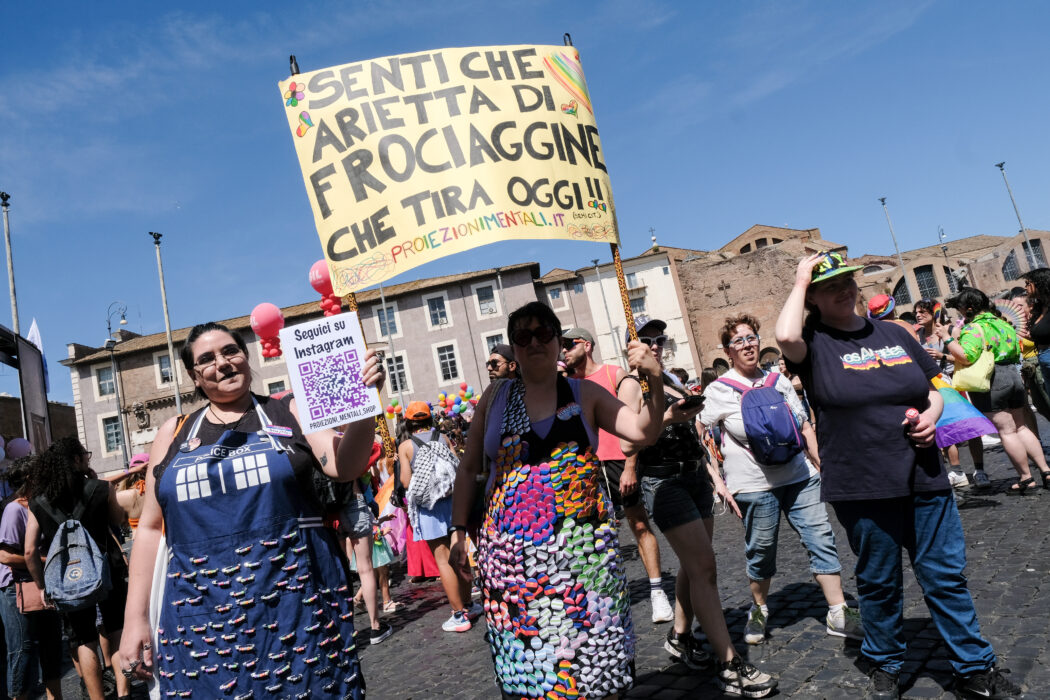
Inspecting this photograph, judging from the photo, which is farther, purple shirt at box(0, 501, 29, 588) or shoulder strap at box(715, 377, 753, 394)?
purple shirt at box(0, 501, 29, 588)

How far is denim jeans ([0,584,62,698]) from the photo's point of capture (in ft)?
16.4

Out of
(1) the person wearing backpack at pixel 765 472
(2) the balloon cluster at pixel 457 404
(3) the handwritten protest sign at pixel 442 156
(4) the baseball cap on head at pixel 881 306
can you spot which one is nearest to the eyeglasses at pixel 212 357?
(3) the handwritten protest sign at pixel 442 156

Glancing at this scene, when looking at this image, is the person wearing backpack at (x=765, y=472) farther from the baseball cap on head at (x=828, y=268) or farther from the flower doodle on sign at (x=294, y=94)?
the flower doodle on sign at (x=294, y=94)

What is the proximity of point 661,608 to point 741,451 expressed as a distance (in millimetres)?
1395

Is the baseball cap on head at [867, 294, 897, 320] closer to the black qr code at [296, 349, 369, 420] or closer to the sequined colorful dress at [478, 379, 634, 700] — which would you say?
the sequined colorful dress at [478, 379, 634, 700]

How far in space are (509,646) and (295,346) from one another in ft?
4.43

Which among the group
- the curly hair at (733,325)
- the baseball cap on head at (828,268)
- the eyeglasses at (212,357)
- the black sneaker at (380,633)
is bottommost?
the black sneaker at (380,633)

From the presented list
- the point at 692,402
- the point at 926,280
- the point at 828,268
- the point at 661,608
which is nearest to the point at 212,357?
the point at 692,402

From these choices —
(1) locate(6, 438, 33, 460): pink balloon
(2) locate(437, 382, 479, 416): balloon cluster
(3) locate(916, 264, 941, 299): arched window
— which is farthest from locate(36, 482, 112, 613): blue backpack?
(3) locate(916, 264, 941, 299): arched window

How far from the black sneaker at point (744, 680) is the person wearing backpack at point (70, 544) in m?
4.01

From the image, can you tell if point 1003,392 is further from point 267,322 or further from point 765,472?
point 267,322

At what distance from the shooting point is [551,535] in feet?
8.70

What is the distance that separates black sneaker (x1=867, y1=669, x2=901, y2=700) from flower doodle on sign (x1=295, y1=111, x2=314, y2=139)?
3626mm

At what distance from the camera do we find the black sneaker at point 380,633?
20.4 ft
